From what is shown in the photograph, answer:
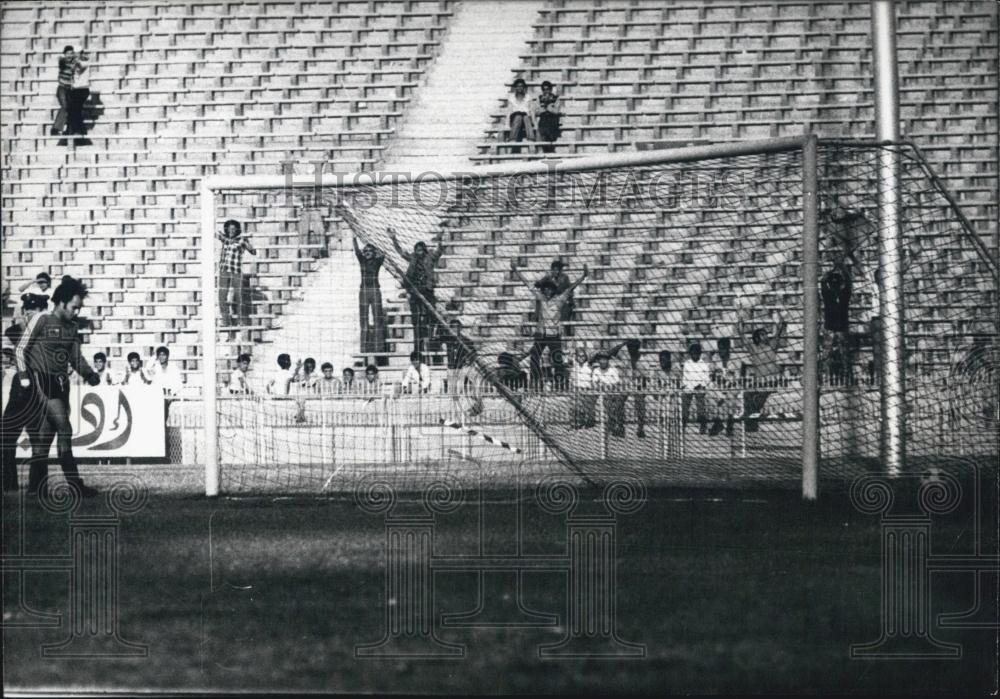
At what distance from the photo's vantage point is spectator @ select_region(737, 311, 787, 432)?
869 cm

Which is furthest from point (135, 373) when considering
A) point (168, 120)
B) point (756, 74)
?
point (756, 74)

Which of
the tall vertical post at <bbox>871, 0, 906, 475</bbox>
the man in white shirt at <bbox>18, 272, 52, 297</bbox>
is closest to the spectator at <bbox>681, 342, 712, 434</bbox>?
the tall vertical post at <bbox>871, 0, 906, 475</bbox>

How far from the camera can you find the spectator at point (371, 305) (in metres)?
9.28

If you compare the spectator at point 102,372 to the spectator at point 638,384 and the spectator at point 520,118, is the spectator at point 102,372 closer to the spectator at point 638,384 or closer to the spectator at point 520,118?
the spectator at point 638,384

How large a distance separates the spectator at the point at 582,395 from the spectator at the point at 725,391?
0.89 metres

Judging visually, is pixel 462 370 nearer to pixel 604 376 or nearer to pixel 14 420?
pixel 604 376

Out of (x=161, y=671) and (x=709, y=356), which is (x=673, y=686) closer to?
(x=161, y=671)

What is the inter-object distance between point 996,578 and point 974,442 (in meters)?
2.71

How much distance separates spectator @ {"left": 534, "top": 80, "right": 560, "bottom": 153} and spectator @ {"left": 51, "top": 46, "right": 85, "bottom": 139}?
20.1 ft

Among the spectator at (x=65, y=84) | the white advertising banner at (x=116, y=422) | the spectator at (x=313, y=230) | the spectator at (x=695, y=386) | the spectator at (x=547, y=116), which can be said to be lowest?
the white advertising banner at (x=116, y=422)

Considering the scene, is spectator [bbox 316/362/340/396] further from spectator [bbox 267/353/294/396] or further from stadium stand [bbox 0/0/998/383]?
stadium stand [bbox 0/0/998/383]

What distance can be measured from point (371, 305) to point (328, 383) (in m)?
0.77

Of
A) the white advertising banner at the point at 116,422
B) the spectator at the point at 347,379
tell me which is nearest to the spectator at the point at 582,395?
the spectator at the point at 347,379

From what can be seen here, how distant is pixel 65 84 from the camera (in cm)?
1650
